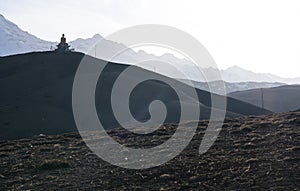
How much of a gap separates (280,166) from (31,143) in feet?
69.2

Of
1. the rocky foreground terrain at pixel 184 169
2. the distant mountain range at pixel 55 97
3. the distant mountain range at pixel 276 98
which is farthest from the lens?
the distant mountain range at pixel 276 98

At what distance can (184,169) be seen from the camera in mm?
20969

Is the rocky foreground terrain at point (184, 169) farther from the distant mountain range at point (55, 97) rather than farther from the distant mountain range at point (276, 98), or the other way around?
the distant mountain range at point (276, 98)

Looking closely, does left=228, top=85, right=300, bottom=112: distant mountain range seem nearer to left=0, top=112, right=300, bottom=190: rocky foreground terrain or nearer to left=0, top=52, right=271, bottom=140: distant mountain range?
left=0, top=52, right=271, bottom=140: distant mountain range

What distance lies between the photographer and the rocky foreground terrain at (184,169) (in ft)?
59.7

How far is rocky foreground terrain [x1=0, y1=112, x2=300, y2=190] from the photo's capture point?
18.2 meters

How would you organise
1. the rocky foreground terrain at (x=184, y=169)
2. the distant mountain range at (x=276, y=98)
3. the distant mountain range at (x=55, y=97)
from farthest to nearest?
the distant mountain range at (x=276, y=98) < the distant mountain range at (x=55, y=97) < the rocky foreground terrain at (x=184, y=169)

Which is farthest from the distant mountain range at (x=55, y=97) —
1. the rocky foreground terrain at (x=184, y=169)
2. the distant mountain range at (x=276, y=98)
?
the rocky foreground terrain at (x=184, y=169)

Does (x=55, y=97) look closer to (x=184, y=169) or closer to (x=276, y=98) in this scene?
(x=184, y=169)

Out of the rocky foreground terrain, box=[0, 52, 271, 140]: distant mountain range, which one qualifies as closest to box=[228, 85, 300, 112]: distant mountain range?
box=[0, 52, 271, 140]: distant mountain range

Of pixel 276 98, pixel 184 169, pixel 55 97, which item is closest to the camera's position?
pixel 184 169

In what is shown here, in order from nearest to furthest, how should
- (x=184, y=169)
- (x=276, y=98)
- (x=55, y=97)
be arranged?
(x=184, y=169) → (x=55, y=97) → (x=276, y=98)

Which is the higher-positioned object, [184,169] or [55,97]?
[55,97]

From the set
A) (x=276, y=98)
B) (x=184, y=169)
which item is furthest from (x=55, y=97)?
(x=276, y=98)
